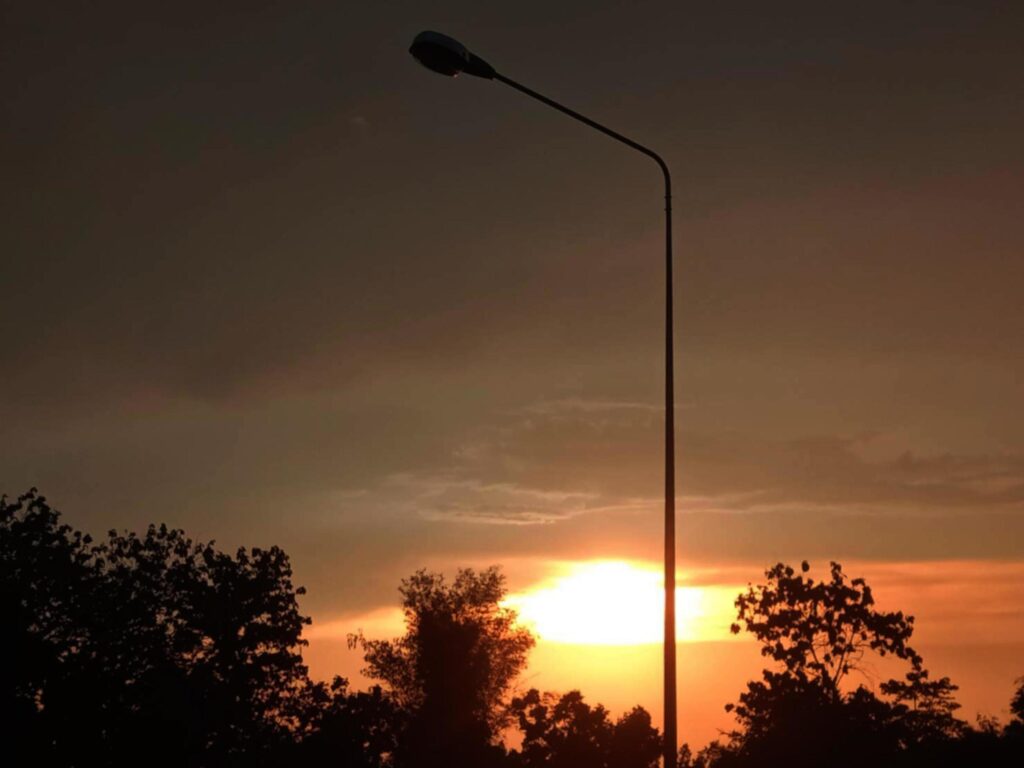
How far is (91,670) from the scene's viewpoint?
219ft

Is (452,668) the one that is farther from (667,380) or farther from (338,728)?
(667,380)

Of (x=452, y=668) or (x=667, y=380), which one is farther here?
(x=452, y=668)

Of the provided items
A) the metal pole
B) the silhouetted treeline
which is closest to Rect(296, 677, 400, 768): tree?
the silhouetted treeline

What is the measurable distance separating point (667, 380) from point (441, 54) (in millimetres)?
5707

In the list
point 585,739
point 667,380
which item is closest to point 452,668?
point 585,739

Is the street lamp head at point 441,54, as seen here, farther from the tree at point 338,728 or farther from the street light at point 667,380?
the tree at point 338,728

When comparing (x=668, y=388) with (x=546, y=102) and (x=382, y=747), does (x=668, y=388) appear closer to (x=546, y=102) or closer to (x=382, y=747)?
(x=546, y=102)

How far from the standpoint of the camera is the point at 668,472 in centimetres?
1798

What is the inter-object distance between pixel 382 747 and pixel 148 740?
2430 centimetres

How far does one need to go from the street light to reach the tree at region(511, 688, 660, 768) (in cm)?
6556

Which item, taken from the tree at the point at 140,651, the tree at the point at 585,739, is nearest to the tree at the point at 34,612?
the tree at the point at 140,651

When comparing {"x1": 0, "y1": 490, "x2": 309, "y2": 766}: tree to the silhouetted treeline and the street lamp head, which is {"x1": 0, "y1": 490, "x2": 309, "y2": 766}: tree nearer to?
the silhouetted treeline

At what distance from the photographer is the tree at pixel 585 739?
80.1 m

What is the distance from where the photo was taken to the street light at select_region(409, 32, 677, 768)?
54.6ft
